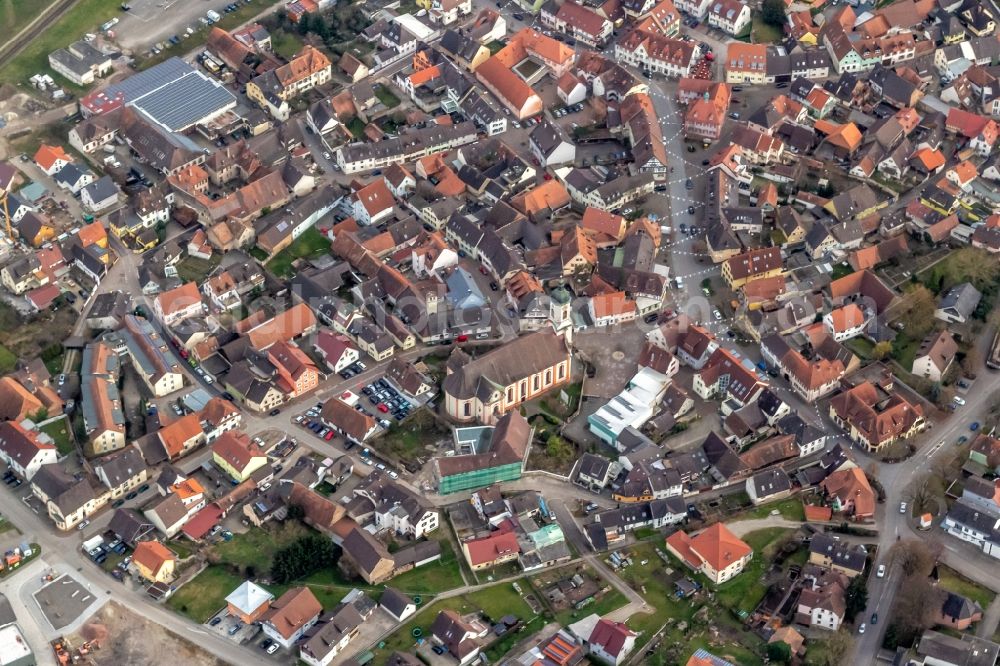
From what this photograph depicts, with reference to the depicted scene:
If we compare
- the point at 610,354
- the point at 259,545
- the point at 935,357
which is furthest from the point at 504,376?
the point at 935,357

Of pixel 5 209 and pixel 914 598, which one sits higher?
pixel 5 209

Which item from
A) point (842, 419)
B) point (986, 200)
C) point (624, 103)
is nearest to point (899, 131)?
point (986, 200)

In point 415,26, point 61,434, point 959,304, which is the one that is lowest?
point 959,304

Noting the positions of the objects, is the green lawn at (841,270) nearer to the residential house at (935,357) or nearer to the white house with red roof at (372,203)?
the residential house at (935,357)

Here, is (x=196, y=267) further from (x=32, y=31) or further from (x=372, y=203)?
(x=32, y=31)

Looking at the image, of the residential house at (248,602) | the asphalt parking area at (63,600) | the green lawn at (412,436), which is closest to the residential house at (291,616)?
the residential house at (248,602)

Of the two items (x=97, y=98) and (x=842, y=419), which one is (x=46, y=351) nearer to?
(x=97, y=98)

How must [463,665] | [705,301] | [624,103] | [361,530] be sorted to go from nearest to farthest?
[463,665], [361,530], [705,301], [624,103]
